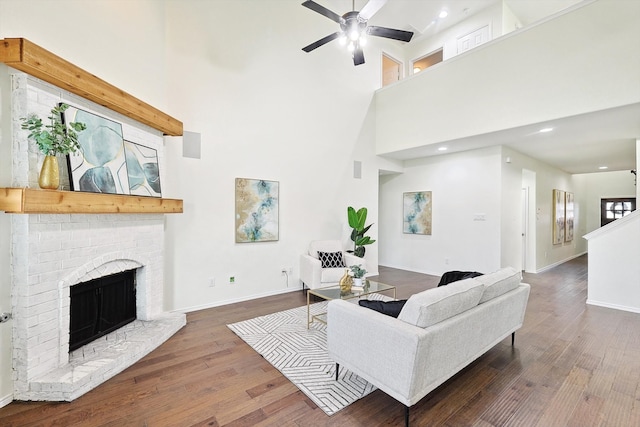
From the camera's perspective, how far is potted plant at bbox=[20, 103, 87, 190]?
81.4 inches

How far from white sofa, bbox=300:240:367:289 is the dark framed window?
10901mm

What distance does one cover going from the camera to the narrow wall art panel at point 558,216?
7.58 meters

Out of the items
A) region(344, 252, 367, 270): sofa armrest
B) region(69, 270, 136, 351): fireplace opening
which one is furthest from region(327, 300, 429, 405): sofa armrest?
region(344, 252, 367, 270): sofa armrest

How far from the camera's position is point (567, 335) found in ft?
10.8

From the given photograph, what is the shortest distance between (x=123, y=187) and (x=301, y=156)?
9.72 feet

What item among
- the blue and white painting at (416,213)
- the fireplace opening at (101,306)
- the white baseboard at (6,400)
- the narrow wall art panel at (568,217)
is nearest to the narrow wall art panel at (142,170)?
the fireplace opening at (101,306)

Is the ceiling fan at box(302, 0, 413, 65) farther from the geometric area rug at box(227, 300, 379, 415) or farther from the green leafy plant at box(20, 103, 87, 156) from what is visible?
the geometric area rug at box(227, 300, 379, 415)

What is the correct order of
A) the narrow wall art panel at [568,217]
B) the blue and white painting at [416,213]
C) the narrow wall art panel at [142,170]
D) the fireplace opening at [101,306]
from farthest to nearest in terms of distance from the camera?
the narrow wall art panel at [568,217], the blue and white painting at [416,213], the narrow wall art panel at [142,170], the fireplace opening at [101,306]

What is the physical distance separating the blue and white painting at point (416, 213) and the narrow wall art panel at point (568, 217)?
15.8 feet

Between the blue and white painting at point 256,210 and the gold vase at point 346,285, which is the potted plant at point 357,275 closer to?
the gold vase at point 346,285

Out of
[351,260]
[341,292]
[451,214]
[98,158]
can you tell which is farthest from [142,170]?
[451,214]

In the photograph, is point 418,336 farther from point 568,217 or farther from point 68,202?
point 568,217

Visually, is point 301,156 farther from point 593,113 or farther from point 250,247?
point 593,113

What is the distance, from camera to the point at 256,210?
464 cm
